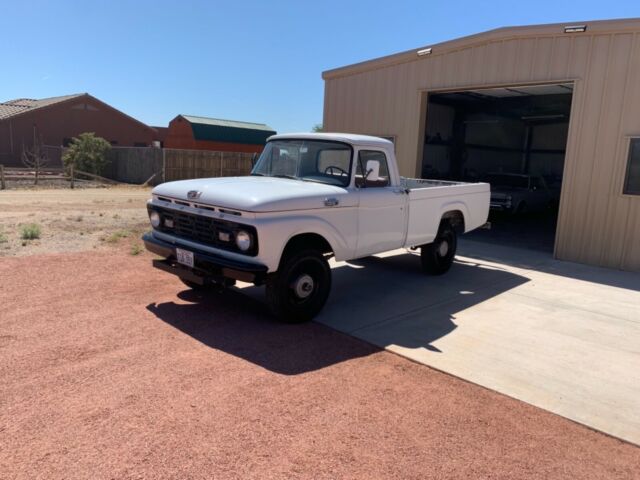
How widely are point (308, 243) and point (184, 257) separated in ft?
4.45

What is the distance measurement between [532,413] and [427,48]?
967 cm

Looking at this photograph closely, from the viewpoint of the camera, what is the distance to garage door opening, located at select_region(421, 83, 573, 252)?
15.6 meters

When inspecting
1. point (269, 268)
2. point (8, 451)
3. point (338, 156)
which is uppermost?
point (338, 156)

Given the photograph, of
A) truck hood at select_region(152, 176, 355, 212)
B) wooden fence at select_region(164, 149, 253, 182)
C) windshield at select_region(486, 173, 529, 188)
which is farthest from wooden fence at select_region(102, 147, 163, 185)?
truck hood at select_region(152, 176, 355, 212)

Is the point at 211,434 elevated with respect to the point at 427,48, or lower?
lower

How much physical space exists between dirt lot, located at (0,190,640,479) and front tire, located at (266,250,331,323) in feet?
0.59

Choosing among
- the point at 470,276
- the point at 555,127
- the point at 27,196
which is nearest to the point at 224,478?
the point at 470,276

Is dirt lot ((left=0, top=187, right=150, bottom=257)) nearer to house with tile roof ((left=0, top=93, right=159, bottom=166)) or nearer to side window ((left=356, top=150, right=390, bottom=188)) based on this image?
side window ((left=356, top=150, right=390, bottom=188))

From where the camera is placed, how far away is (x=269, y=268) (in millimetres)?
4965

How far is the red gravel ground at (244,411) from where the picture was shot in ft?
10.1

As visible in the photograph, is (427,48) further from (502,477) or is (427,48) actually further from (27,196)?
(27,196)


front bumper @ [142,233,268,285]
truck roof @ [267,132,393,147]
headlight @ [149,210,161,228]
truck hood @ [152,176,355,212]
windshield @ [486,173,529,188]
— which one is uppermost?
truck roof @ [267,132,393,147]

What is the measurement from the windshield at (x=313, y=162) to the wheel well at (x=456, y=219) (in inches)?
100

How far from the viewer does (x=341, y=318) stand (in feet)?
19.2
